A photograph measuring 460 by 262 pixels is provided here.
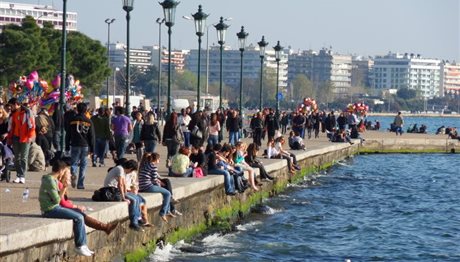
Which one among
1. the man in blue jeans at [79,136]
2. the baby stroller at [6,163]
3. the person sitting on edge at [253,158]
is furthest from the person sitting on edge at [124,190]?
the person sitting on edge at [253,158]

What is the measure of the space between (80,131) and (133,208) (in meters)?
3.86

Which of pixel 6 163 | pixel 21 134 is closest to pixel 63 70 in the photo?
pixel 6 163

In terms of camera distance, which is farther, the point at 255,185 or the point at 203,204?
the point at 255,185

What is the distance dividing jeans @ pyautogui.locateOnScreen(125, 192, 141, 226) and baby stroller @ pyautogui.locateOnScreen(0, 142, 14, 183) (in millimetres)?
4782

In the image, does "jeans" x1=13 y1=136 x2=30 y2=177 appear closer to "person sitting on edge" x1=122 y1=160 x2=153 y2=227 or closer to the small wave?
"person sitting on edge" x1=122 y1=160 x2=153 y2=227

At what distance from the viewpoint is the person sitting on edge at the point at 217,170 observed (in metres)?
27.2

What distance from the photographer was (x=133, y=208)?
62.2 ft

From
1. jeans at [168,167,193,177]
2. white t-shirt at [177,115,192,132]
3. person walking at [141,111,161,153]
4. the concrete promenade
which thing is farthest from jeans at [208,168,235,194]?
white t-shirt at [177,115,192,132]

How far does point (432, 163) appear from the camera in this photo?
65.2 metres

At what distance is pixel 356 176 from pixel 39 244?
35.7m

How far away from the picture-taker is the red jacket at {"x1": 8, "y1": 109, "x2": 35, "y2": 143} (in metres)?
22.3

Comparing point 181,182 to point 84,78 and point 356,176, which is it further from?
point 84,78

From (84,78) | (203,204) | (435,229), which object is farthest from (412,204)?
(84,78)

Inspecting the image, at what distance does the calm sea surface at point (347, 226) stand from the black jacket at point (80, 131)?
2504 mm
